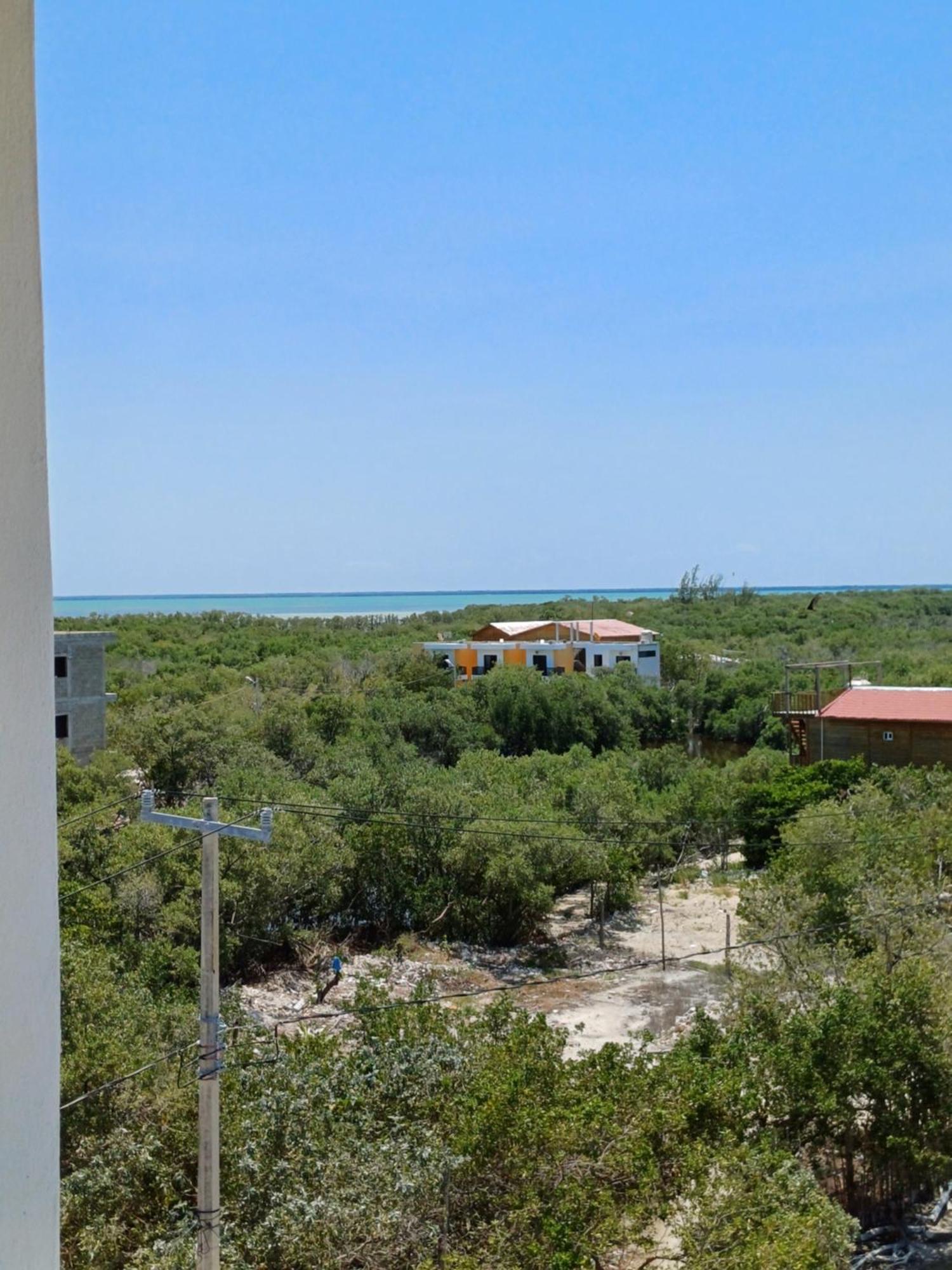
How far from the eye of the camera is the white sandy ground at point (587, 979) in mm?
17547

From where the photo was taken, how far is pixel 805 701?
29859 mm

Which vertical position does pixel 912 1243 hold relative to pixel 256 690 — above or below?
below

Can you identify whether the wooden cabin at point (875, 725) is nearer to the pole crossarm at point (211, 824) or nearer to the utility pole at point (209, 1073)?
the pole crossarm at point (211, 824)

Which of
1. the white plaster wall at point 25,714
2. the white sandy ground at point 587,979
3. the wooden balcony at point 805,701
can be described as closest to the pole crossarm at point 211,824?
the white sandy ground at point 587,979

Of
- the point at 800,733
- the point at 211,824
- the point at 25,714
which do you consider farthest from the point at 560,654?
the point at 25,714

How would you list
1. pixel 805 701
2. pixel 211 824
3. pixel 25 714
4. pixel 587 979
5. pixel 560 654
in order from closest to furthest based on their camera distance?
pixel 25 714 < pixel 211 824 < pixel 587 979 < pixel 805 701 < pixel 560 654

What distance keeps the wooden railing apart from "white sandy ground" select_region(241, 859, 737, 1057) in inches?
262

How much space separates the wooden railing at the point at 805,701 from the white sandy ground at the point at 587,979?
666 cm

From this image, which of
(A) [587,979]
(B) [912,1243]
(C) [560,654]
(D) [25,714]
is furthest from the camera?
(C) [560,654]

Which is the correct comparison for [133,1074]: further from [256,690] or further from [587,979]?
[256,690]

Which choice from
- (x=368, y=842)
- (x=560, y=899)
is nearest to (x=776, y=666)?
(x=560, y=899)

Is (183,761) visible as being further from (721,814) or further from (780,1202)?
(780,1202)

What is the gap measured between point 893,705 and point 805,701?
2.34 m

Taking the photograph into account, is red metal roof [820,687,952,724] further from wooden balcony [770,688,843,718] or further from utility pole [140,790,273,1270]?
utility pole [140,790,273,1270]
